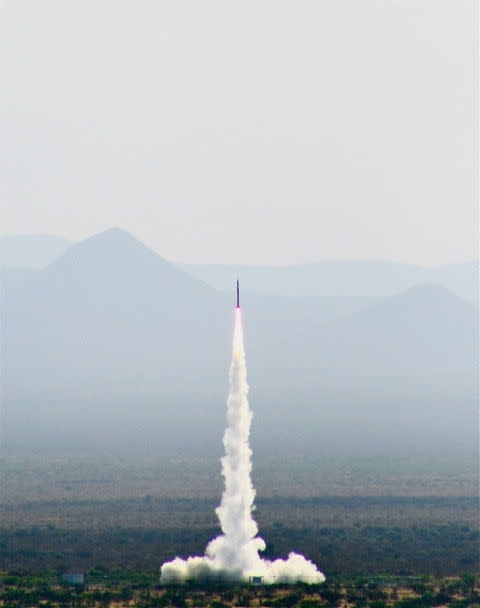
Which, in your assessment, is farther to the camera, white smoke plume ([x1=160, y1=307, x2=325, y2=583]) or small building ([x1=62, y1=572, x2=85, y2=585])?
small building ([x1=62, y1=572, x2=85, y2=585])

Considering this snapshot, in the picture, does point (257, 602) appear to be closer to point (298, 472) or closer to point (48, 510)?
point (48, 510)

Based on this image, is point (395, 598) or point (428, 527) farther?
point (428, 527)

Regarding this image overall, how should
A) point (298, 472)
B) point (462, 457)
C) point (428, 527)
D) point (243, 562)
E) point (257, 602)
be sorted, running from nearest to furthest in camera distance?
1. point (257, 602)
2. point (243, 562)
3. point (428, 527)
4. point (298, 472)
5. point (462, 457)

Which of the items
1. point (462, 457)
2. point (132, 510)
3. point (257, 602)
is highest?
point (462, 457)

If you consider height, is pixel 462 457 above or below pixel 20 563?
above

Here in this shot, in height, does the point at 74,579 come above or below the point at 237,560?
below

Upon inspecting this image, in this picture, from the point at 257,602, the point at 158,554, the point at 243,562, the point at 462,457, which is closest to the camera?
the point at 257,602

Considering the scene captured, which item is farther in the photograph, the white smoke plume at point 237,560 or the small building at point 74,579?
the small building at point 74,579

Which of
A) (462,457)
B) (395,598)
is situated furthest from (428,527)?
(462,457)

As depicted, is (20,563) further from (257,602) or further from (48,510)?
(48,510)

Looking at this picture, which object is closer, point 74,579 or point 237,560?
point 237,560
